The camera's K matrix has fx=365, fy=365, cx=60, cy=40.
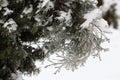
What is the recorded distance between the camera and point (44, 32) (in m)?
4.43

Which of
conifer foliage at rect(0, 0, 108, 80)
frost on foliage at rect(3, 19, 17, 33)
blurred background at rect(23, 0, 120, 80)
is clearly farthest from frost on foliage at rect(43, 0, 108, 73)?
blurred background at rect(23, 0, 120, 80)

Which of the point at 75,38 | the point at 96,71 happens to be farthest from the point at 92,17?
the point at 96,71

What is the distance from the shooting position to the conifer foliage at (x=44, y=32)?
4.19 m

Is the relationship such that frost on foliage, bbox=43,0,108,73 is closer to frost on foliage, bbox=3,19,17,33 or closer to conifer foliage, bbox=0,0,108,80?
conifer foliage, bbox=0,0,108,80

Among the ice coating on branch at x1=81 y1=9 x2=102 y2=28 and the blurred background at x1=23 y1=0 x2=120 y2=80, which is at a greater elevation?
the blurred background at x1=23 y1=0 x2=120 y2=80

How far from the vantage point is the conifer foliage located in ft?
13.7

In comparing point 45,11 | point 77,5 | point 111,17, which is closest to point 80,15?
point 77,5

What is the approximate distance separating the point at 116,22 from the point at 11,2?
4.58 feet

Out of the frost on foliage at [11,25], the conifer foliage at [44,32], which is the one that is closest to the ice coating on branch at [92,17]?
the conifer foliage at [44,32]

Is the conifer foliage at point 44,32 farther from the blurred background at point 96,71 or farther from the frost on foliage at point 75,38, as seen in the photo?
the blurred background at point 96,71

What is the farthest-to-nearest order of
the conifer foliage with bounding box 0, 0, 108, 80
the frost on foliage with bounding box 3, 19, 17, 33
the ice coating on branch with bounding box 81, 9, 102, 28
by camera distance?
the ice coating on branch with bounding box 81, 9, 102, 28 < the conifer foliage with bounding box 0, 0, 108, 80 < the frost on foliage with bounding box 3, 19, 17, 33

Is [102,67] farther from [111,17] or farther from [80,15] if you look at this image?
[111,17]

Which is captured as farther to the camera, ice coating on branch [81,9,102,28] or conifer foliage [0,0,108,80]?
ice coating on branch [81,9,102,28]

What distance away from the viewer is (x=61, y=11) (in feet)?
14.7
